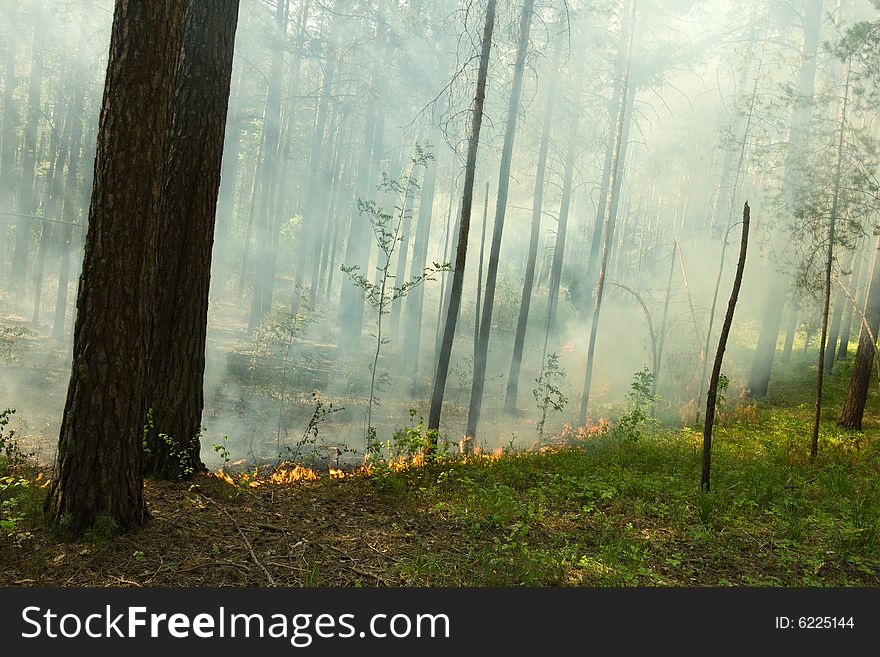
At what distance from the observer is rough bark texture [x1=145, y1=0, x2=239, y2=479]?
5.48m

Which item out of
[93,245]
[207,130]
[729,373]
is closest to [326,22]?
[729,373]

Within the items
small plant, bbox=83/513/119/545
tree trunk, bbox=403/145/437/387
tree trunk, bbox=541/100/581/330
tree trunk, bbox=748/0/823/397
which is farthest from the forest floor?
tree trunk, bbox=403/145/437/387

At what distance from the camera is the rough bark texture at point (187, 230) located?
5.48 meters

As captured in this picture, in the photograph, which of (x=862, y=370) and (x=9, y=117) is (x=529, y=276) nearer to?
(x=862, y=370)

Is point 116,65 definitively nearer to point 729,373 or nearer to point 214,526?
point 214,526

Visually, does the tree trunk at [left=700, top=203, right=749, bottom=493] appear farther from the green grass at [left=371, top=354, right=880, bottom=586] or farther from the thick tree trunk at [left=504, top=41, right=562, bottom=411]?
the thick tree trunk at [left=504, top=41, right=562, bottom=411]

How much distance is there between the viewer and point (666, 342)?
77.7ft

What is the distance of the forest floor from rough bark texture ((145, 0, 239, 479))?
532 mm

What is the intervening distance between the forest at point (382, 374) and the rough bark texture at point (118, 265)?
2 centimetres

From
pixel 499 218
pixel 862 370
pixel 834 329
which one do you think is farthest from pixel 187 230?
pixel 834 329

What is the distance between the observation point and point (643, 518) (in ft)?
19.7

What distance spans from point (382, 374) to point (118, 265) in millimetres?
11214

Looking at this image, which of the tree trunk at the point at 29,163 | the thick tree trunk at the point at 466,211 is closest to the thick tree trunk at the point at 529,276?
the thick tree trunk at the point at 466,211

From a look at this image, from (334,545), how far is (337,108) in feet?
80.7
